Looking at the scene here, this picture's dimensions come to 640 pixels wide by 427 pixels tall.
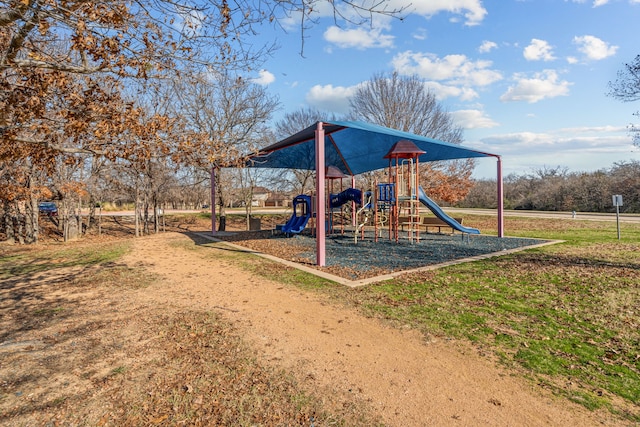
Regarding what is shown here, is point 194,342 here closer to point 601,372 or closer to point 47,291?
point 601,372

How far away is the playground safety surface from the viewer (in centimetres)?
752

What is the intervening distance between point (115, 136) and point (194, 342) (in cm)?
350

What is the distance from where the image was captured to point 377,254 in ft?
32.5

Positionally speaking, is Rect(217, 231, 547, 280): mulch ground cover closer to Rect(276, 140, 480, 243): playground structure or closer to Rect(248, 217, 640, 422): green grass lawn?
Rect(276, 140, 480, 243): playground structure

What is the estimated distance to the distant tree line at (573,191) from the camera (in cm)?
2909

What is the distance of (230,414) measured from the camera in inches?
103

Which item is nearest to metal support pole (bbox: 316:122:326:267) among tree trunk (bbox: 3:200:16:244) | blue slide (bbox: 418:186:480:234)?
blue slide (bbox: 418:186:480:234)

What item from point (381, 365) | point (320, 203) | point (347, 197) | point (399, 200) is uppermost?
point (347, 197)

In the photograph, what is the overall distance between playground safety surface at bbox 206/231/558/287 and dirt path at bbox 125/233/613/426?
1.88m

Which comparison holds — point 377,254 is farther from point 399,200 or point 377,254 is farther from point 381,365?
point 381,365

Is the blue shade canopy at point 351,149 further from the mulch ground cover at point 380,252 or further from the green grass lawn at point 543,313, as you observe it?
the green grass lawn at point 543,313

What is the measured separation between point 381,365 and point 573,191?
36669 millimetres

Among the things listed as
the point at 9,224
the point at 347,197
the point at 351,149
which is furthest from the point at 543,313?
the point at 9,224

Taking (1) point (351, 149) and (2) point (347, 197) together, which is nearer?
(1) point (351, 149)
